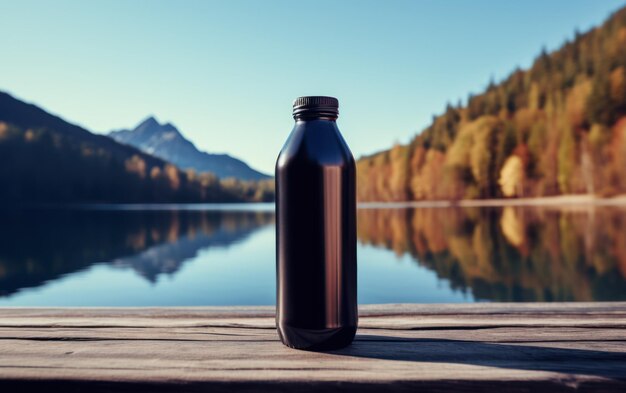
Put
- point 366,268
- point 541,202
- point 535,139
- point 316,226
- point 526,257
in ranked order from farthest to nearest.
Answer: point 535,139
point 541,202
point 526,257
point 366,268
point 316,226

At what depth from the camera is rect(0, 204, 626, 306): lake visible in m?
15.4

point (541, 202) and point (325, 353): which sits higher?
point (541, 202)

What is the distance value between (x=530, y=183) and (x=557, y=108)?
38.4 feet

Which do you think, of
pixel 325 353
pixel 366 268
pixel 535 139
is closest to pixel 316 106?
pixel 325 353

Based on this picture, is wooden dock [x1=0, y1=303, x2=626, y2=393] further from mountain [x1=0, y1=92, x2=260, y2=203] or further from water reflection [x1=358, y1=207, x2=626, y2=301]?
mountain [x1=0, y1=92, x2=260, y2=203]

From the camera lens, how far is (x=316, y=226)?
4.48 ft

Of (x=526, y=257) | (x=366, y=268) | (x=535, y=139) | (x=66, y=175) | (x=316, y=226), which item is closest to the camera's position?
(x=316, y=226)

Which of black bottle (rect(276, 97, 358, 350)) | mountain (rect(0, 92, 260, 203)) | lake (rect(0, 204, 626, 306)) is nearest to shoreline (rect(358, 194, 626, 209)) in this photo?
lake (rect(0, 204, 626, 306))

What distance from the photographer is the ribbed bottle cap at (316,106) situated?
4.66ft

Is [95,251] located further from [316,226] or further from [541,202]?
[541,202]

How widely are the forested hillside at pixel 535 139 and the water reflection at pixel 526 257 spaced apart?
23.3m

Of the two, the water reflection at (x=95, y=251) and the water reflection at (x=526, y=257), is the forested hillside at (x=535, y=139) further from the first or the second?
the water reflection at (x=95, y=251)

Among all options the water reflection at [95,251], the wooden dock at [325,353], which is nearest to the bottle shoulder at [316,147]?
the wooden dock at [325,353]

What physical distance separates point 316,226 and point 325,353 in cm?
41
